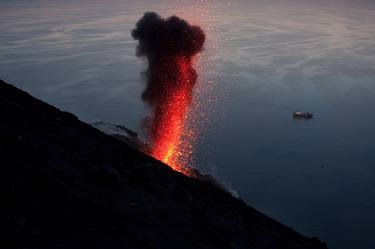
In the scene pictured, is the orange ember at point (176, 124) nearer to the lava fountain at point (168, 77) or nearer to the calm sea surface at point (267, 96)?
the lava fountain at point (168, 77)

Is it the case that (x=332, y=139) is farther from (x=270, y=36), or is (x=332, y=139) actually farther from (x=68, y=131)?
(x=270, y=36)

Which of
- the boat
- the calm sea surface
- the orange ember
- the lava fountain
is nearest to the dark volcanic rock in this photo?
the calm sea surface

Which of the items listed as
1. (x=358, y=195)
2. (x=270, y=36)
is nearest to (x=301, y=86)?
(x=358, y=195)

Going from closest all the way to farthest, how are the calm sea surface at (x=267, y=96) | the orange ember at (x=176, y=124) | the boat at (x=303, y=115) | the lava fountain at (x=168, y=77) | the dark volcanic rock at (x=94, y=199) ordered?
1. the dark volcanic rock at (x=94, y=199)
2. the calm sea surface at (x=267, y=96)
3. the lava fountain at (x=168, y=77)
4. the orange ember at (x=176, y=124)
5. the boat at (x=303, y=115)

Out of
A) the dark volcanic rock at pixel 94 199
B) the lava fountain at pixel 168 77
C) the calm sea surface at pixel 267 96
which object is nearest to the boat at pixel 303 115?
the calm sea surface at pixel 267 96

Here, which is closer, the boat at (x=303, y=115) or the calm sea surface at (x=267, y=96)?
the calm sea surface at (x=267, y=96)

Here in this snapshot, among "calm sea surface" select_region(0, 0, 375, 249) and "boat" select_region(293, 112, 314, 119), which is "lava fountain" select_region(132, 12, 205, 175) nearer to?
"calm sea surface" select_region(0, 0, 375, 249)
